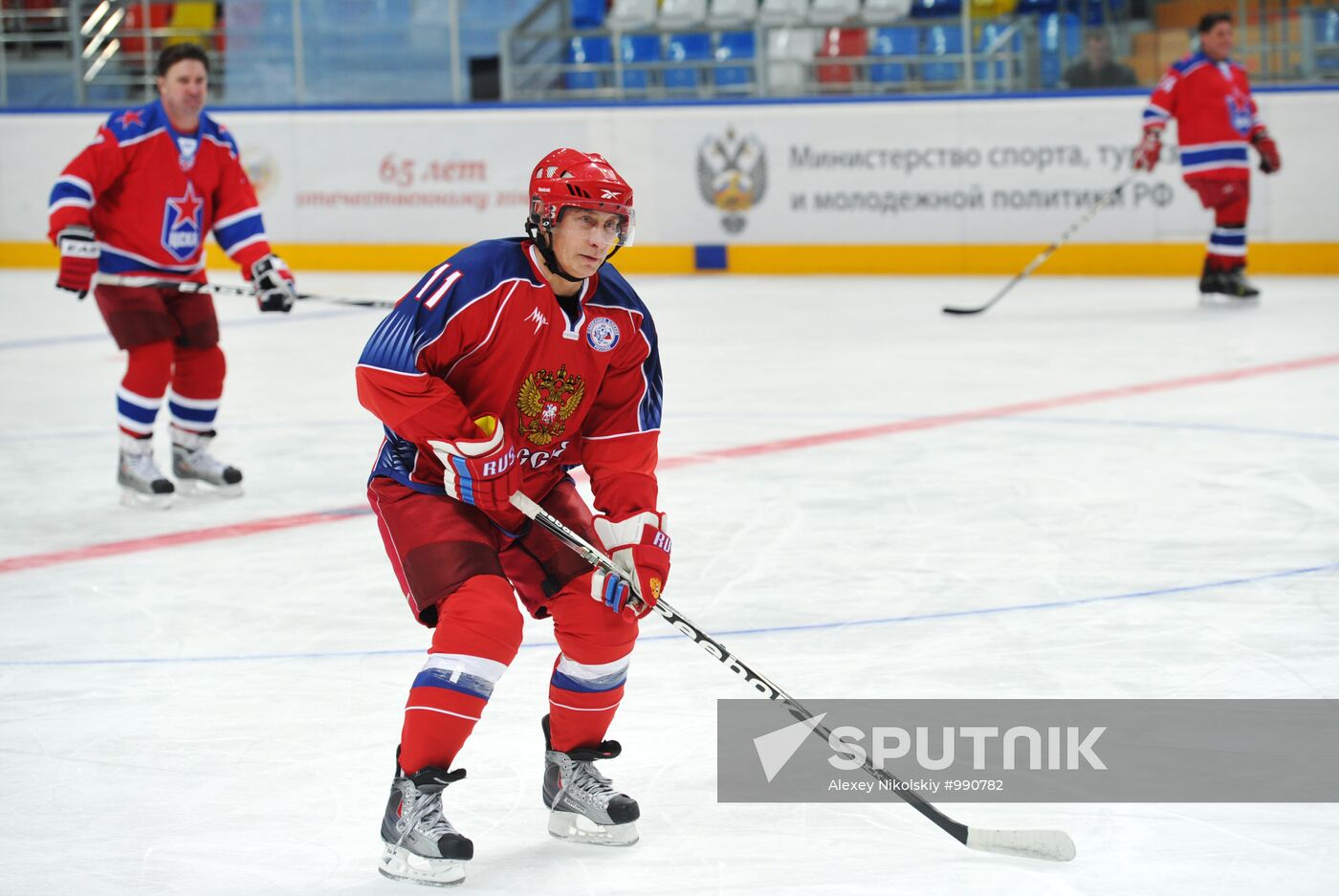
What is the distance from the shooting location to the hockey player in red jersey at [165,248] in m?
5.16

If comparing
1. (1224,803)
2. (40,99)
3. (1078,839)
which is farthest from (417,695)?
(40,99)

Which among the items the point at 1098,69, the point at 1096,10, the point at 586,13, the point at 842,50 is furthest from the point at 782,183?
the point at 1096,10

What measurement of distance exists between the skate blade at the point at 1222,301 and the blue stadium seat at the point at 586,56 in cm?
425

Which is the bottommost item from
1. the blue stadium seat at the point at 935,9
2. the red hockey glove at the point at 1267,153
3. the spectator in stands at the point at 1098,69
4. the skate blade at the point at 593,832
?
the skate blade at the point at 593,832

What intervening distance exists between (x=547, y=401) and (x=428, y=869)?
26.1 inches

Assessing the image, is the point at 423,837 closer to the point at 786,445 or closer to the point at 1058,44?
the point at 786,445

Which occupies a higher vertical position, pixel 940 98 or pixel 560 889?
pixel 940 98

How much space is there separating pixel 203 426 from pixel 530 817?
3.02 meters

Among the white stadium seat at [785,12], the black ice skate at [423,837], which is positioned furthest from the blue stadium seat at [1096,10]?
the black ice skate at [423,837]

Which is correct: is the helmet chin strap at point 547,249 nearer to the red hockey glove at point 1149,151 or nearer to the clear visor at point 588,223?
the clear visor at point 588,223

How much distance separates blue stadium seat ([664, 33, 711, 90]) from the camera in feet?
38.5

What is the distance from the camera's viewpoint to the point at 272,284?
539 cm

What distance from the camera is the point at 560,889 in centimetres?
242

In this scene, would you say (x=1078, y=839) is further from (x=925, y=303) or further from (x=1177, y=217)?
(x=1177, y=217)
